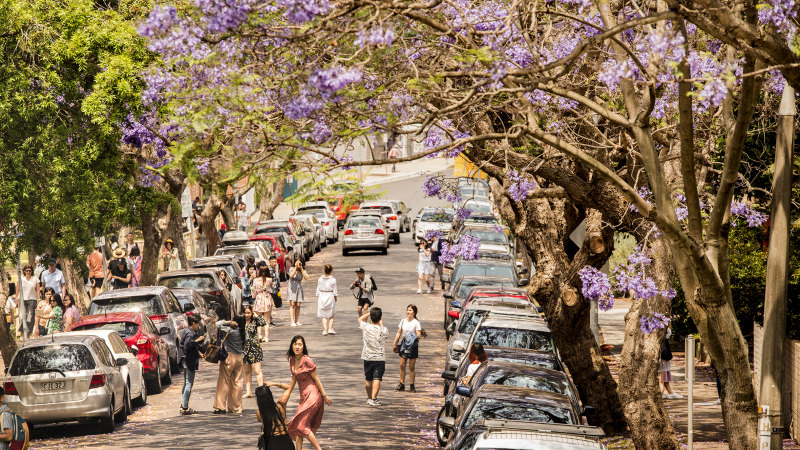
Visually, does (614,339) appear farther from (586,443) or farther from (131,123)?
(586,443)

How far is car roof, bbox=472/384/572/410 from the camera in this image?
1240cm

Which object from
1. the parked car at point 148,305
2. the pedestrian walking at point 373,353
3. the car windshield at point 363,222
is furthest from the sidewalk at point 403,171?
the pedestrian walking at point 373,353

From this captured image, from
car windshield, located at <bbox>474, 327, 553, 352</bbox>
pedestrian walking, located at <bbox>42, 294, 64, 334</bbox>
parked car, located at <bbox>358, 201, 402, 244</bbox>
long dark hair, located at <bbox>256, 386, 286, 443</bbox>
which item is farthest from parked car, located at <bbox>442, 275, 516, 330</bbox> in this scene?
parked car, located at <bbox>358, 201, 402, 244</bbox>

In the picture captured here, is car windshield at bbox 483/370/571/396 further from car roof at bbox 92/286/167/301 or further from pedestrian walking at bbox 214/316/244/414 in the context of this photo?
car roof at bbox 92/286/167/301

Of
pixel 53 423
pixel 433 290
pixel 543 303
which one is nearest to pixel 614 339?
pixel 433 290

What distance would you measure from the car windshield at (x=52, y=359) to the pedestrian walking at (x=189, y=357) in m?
1.88

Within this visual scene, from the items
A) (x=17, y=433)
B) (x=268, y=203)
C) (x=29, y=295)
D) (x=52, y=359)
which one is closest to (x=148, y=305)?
(x=52, y=359)

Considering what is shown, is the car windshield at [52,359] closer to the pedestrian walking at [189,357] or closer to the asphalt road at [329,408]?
the asphalt road at [329,408]

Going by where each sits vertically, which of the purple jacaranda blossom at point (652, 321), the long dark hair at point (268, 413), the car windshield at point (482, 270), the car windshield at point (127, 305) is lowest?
the long dark hair at point (268, 413)

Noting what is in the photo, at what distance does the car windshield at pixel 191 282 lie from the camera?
26.6 meters

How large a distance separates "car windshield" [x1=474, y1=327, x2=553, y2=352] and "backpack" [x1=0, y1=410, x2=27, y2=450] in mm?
7624

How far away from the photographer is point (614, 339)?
93.8ft

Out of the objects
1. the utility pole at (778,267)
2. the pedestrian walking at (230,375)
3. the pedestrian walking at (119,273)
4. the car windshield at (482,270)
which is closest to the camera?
the utility pole at (778,267)

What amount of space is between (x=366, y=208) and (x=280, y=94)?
130 ft
